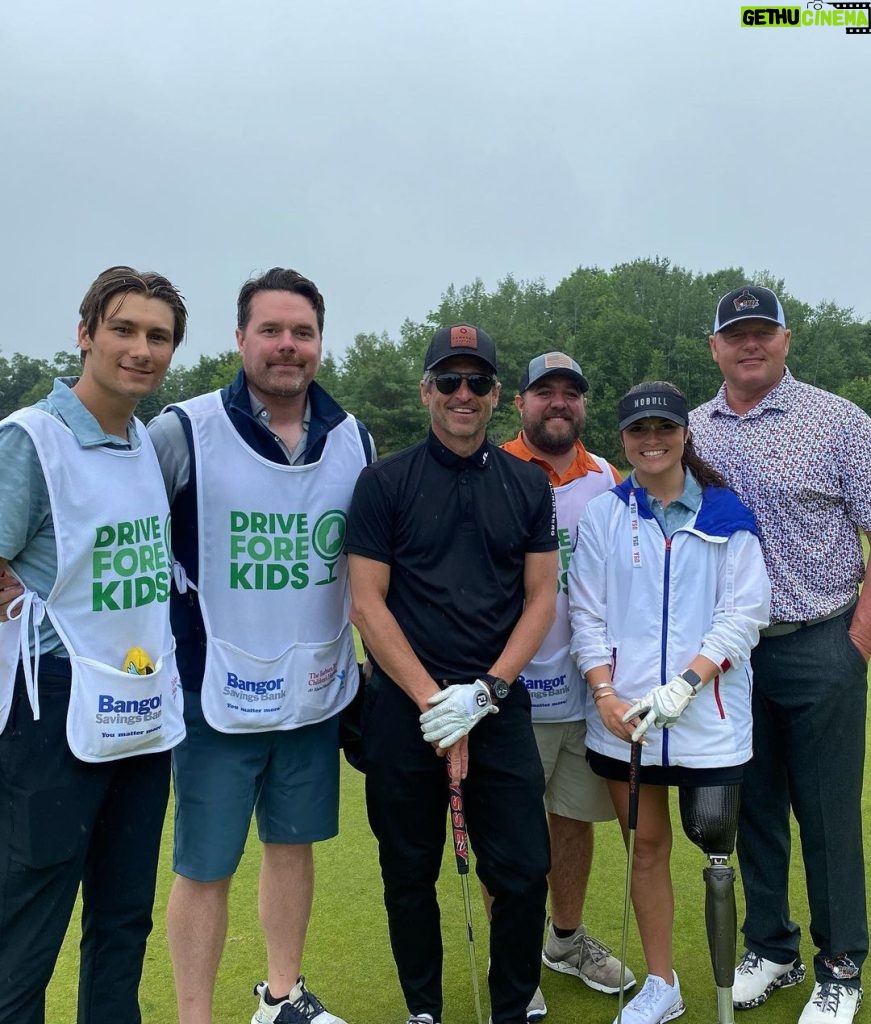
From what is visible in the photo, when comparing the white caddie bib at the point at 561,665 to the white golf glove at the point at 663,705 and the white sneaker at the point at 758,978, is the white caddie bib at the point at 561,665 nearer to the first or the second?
the white golf glove at the point at 663,705

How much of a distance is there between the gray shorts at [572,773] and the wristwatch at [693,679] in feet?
2.35

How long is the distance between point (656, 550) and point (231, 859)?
5.72ft

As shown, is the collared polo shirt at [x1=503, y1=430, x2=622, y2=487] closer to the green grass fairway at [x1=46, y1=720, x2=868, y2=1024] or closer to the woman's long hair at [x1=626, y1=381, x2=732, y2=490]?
the woman's long hair at [x1=626, y1=381, x2=732, y2=490]

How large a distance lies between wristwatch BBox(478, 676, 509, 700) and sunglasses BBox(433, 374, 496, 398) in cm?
94

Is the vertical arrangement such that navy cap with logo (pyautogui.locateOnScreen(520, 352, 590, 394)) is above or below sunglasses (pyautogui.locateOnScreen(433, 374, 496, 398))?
above

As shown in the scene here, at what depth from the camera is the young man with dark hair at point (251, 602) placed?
2.97 metres

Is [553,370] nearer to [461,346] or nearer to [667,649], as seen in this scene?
[461,346]

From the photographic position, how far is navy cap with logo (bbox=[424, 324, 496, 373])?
3057mm

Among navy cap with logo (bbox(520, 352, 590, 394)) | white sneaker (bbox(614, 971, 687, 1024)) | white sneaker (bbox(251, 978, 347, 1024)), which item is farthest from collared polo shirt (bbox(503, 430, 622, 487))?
white sneaker (bbox(251, 978, 347, 1024))

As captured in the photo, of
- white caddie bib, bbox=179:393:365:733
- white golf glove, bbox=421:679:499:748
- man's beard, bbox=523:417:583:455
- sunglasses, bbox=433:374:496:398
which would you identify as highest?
sunglasses, bbox=433:374:496:398

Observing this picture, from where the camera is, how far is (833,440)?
3.25 m

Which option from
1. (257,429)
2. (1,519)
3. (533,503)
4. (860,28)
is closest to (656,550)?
(533,503)

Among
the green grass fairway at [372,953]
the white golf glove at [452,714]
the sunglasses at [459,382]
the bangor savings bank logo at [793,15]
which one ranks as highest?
the bangor savings bank logo at [793,15]
